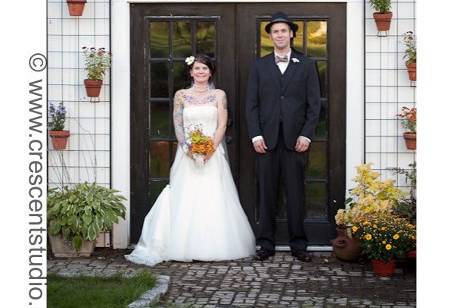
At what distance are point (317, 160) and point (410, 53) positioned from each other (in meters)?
1.31

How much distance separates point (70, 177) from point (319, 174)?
235 cm

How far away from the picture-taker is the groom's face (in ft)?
29.4

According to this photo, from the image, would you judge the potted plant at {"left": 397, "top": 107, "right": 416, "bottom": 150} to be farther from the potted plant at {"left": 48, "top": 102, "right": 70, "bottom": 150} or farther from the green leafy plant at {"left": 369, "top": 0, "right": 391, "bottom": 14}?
the potted plant at {"left": 48, "top": 102, "right": 70, "bottom": 150}

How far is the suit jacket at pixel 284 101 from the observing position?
29.5 feet

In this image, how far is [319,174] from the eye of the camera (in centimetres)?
949

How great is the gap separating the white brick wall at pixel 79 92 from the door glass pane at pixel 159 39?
1.35 ft

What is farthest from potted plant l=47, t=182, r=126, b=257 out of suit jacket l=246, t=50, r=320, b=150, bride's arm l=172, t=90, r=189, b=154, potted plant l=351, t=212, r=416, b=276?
potted plant l=351, t=212, r=416, b=276

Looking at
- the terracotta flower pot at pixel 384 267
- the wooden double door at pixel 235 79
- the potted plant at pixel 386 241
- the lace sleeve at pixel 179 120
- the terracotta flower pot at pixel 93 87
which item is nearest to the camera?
the potted plant at pixel 386 241

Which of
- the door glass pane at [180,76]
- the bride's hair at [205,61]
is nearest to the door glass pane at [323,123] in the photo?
the bride's hair at [205,61]

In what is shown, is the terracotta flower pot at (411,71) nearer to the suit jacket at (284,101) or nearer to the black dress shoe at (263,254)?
the suit jacket at (284,101)

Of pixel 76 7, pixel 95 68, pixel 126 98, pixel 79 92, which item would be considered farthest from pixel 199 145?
pixel 76 7
